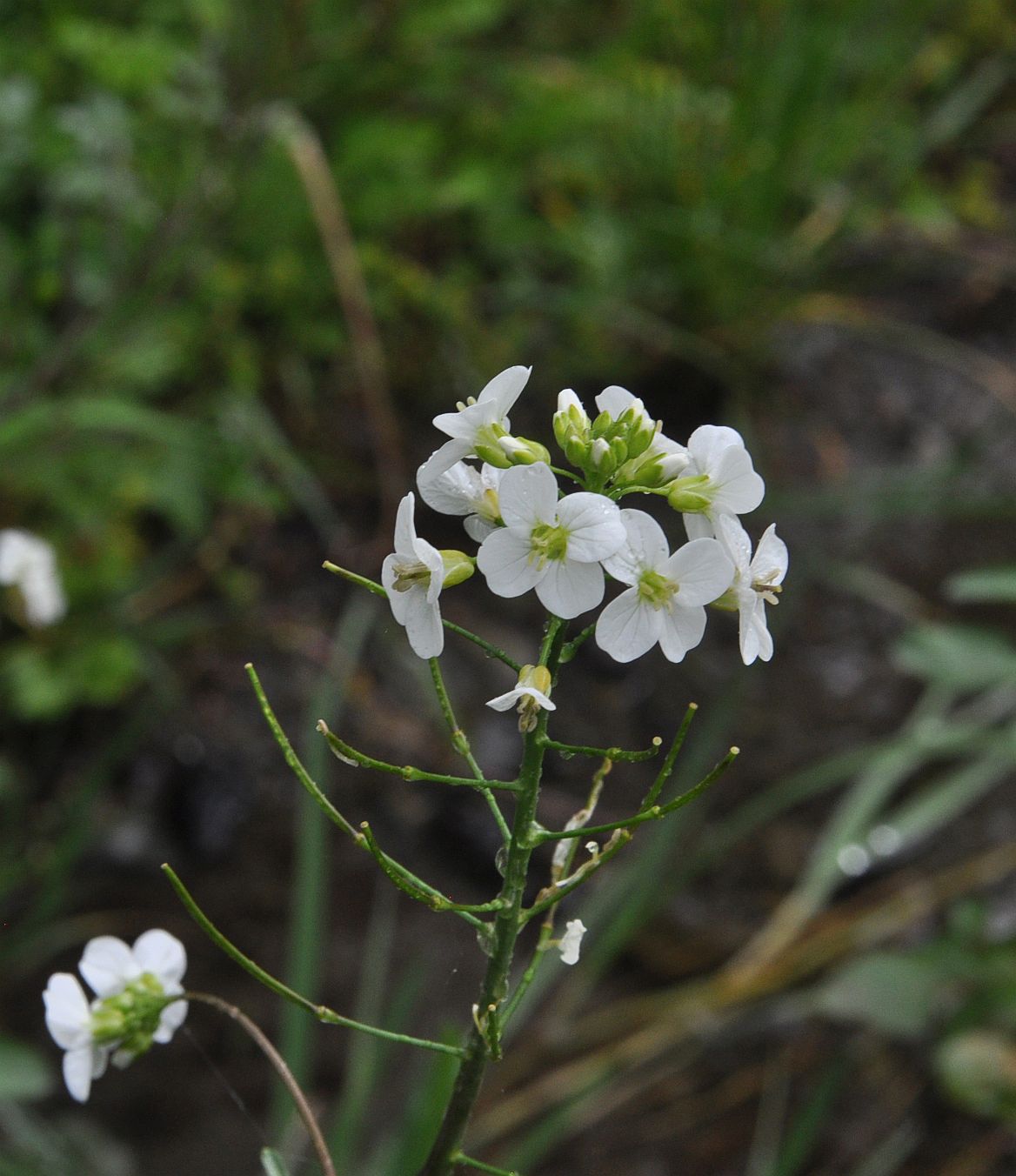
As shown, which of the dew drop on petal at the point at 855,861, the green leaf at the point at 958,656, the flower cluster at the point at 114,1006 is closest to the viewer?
the flower cluster at the point at 114,1006

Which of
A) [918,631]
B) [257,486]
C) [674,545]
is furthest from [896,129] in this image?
[257,486]

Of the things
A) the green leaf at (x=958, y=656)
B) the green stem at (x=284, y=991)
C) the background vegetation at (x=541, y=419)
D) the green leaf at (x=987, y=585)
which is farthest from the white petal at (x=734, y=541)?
the green leaf at (x=958, y=656)

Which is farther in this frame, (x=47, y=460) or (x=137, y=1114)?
(x=47, y=460)

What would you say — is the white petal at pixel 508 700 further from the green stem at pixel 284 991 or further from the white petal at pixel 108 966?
the white petal at pixel 108 966

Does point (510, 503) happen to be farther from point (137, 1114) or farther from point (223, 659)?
point (223, 659)

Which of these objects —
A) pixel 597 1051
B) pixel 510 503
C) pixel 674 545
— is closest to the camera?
pixel 510 503

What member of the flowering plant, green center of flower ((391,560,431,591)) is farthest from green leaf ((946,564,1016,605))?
green center of flower ((391,560,431,591))
